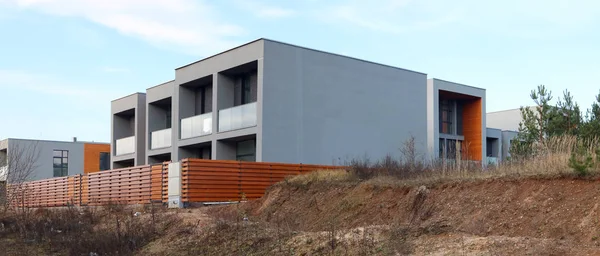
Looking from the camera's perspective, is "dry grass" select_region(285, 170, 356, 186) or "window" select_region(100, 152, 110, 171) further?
"window" select_region(100, 152, 110, 171)

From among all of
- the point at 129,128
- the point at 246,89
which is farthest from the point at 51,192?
the point at 246,89

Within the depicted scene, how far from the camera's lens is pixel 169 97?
34.8 metres

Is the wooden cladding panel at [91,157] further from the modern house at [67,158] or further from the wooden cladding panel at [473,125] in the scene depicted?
the wooden cladding panel at [473,125]

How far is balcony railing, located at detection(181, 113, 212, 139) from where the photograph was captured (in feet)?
99.3

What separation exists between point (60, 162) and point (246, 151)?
102 feet

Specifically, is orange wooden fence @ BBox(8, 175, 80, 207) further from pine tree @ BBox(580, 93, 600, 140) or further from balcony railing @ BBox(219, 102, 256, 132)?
pine tree @ BBox(580, 93, 600, 140)

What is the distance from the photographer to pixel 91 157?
184ft

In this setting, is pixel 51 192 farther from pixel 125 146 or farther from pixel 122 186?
pixel 122 186

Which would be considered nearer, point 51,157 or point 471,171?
point 471,171

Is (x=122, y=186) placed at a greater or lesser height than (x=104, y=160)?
lesser

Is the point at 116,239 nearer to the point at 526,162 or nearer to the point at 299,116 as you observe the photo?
the point at 526,162

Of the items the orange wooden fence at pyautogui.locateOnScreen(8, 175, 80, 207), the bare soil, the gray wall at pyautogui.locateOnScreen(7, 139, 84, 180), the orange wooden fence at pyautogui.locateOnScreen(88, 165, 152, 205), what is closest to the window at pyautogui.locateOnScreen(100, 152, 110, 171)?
the gray wall at pyautogui.locateOnScreen(7, 139, 84, 180)

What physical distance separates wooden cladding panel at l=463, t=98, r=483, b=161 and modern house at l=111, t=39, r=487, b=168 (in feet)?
10.9

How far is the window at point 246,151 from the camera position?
2923 centimetres
